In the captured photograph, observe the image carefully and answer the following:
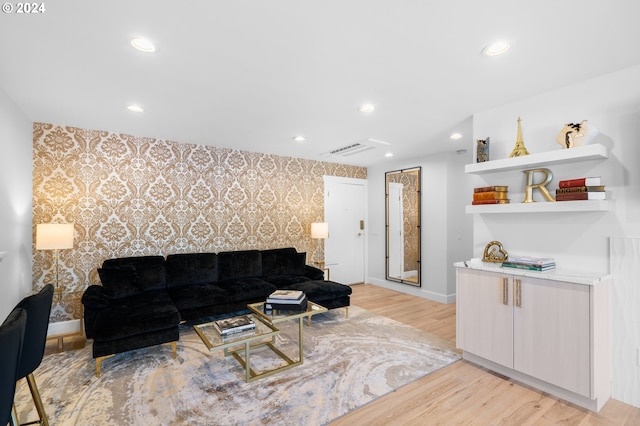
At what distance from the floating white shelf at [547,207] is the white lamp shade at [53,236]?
4.18 m

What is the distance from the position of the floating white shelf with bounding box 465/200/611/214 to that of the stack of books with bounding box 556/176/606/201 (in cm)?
5

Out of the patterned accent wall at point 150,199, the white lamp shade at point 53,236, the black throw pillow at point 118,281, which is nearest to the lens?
the white lamp shade at point 53,236

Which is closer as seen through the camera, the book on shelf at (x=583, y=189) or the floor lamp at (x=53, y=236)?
the book on shelf at (x=583, y=189)

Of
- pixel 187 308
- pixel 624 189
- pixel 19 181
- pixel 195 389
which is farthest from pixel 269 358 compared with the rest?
pixel 624 189

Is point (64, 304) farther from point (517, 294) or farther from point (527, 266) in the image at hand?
point (527, 266)

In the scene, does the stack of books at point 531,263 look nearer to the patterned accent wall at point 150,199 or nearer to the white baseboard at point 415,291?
the white baseboard at point 415,291

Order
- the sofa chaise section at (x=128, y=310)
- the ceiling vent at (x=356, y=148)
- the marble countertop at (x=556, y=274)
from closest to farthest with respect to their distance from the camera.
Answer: the marble countertop at (x=556, y=274), the sofa chaise section at (x=128, y=310), the ceiling vent at (x=356, y=148)

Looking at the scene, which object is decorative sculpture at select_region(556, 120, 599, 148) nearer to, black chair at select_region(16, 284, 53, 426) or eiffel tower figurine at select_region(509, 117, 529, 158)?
eiffel tower figurine at select_region(509, 117, 529, 158)

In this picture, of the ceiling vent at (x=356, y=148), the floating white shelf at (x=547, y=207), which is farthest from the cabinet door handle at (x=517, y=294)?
the ceiling vent at (x=356, y=148)

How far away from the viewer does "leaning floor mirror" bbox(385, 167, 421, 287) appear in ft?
17.9

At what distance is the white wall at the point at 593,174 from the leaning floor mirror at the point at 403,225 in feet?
8.17

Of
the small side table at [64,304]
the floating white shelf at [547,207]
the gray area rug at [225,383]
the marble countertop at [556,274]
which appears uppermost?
the floating white shelf at [547,207]

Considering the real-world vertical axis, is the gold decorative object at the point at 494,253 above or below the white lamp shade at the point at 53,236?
below

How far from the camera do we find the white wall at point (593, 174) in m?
2.27
